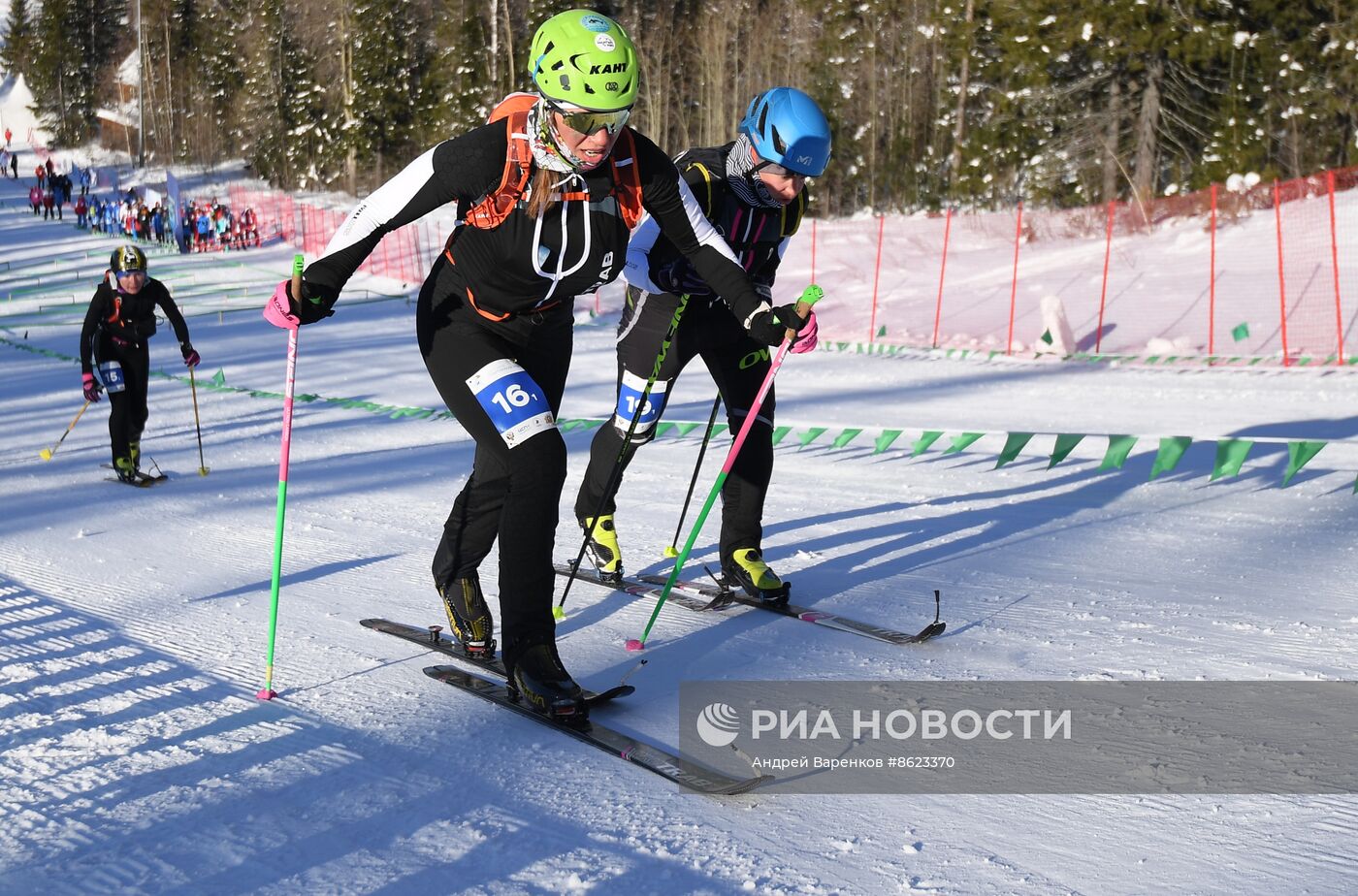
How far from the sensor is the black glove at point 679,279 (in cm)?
505

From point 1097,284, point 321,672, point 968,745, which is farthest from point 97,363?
point 1097,284

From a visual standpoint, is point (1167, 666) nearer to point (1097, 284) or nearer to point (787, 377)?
point (787, 377)

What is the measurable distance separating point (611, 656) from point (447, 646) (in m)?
0.60

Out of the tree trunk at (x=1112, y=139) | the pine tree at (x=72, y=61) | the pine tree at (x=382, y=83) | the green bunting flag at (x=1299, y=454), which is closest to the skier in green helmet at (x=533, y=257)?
the green bunting flag at (x=1299, y=454)

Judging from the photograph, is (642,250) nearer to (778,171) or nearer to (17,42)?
(778,171)

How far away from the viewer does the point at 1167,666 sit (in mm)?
4152

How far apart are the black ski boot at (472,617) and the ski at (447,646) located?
0.04 metres

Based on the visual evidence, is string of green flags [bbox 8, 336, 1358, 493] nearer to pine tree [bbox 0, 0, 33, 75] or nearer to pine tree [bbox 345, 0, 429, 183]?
pine tree [bbox 345, 0, 429, 183]

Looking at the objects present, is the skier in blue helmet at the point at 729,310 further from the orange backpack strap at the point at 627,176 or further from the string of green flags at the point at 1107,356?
the string of green flags at the point at 1107,356

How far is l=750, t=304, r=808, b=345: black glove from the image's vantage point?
4082 millimetres

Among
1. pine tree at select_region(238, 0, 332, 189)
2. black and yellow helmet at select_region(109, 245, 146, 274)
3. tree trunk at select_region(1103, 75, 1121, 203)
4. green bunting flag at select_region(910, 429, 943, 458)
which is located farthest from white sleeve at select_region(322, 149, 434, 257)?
pine tree at select_region(238, 0, 332, 189)

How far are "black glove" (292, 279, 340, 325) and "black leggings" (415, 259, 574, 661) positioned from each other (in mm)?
343

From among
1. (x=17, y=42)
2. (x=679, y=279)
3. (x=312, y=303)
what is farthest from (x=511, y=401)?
(x=17, y=42)

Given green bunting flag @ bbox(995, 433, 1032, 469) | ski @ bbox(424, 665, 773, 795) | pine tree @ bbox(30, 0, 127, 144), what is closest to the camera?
ski @ bbox(424, 665, 773, 795)
